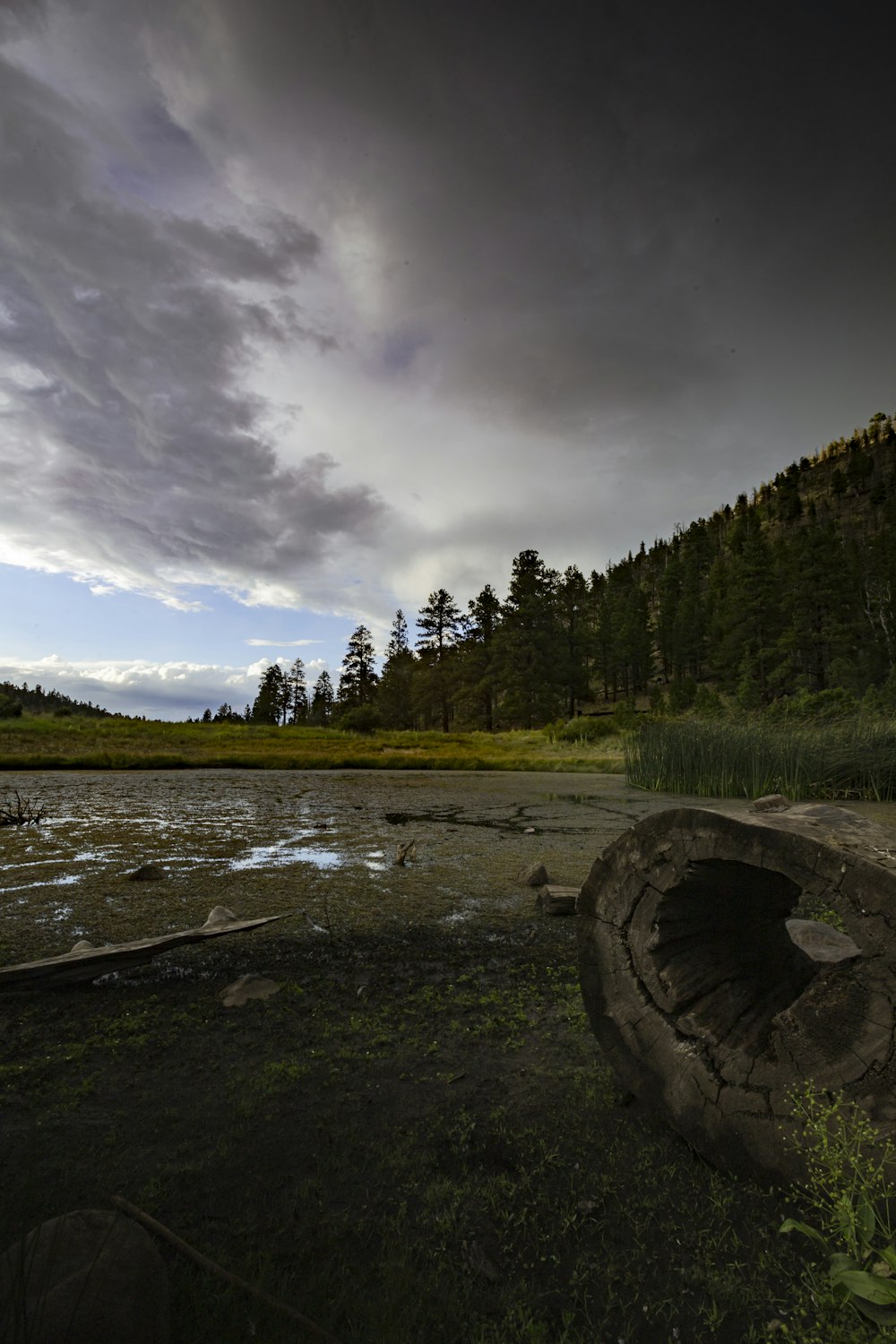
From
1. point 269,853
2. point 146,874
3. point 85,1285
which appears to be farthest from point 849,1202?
point 269,853

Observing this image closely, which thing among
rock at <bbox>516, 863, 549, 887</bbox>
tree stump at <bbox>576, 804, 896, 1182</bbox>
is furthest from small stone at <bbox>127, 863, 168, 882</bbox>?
tree stump at <bbox>576, 804, 896, 1182</bbox>

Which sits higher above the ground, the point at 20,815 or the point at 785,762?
the point at 785,762

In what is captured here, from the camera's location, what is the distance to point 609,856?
196 cm

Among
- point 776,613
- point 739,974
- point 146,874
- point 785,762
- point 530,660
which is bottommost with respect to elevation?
point 146,874

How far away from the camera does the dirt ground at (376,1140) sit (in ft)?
3.96

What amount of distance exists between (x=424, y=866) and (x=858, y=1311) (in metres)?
4.23

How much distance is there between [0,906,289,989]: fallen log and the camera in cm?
255

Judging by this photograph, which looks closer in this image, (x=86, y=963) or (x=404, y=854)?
(x=86, y=963)

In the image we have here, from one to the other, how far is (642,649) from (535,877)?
61855 millimetres

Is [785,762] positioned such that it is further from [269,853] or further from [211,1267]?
[211,1267]

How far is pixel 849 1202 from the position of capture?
117 cm

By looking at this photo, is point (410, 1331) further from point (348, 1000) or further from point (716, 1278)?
point (348, 1000)

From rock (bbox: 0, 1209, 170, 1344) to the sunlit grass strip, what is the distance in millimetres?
10651

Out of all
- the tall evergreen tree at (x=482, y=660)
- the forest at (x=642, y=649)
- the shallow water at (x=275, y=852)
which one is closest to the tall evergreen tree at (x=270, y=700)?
the forest at (x=642, y=649)
